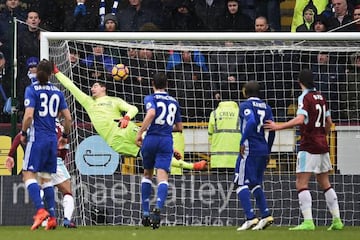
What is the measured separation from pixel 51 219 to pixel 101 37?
3.95 meters

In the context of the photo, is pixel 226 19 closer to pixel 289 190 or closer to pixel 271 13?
pixel 271 13

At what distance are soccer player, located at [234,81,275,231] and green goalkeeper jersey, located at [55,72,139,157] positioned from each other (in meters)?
3.43

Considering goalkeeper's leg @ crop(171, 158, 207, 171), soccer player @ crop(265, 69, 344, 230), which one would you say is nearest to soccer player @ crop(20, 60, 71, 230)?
soccer player @ crop(265, 69, 344, 230)

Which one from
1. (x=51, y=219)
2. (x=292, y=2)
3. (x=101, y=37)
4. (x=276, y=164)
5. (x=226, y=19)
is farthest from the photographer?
(x=292, y=2)

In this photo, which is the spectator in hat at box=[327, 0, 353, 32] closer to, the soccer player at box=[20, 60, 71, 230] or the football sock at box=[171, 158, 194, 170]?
the football sock at box=[171, 158, 194, 170]

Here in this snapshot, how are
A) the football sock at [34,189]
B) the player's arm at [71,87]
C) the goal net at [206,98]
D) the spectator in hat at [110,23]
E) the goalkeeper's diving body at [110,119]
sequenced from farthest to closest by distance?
the spectator in hat at [110,23], the goalkeeper's diving body at [110,119], the goal net at [206,98], the player's arm at [71,87], the football sock at [34,189]

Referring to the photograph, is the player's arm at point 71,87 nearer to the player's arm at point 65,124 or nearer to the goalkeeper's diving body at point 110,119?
the goalkeeper's diving body at point 110,119

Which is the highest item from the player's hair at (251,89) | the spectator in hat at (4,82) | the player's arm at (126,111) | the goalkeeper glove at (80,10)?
the goalkeeper glove at (80,10)

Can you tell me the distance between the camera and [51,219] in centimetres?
1524

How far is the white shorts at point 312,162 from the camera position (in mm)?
15734

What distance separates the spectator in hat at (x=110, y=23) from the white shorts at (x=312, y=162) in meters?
5.78

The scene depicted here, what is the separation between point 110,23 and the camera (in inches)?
810

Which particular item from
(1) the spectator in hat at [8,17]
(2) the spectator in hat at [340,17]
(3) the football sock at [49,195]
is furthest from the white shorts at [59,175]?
(2) the spectator in hat at [340,17]

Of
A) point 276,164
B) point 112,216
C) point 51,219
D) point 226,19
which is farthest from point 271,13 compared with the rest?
point 51,219
